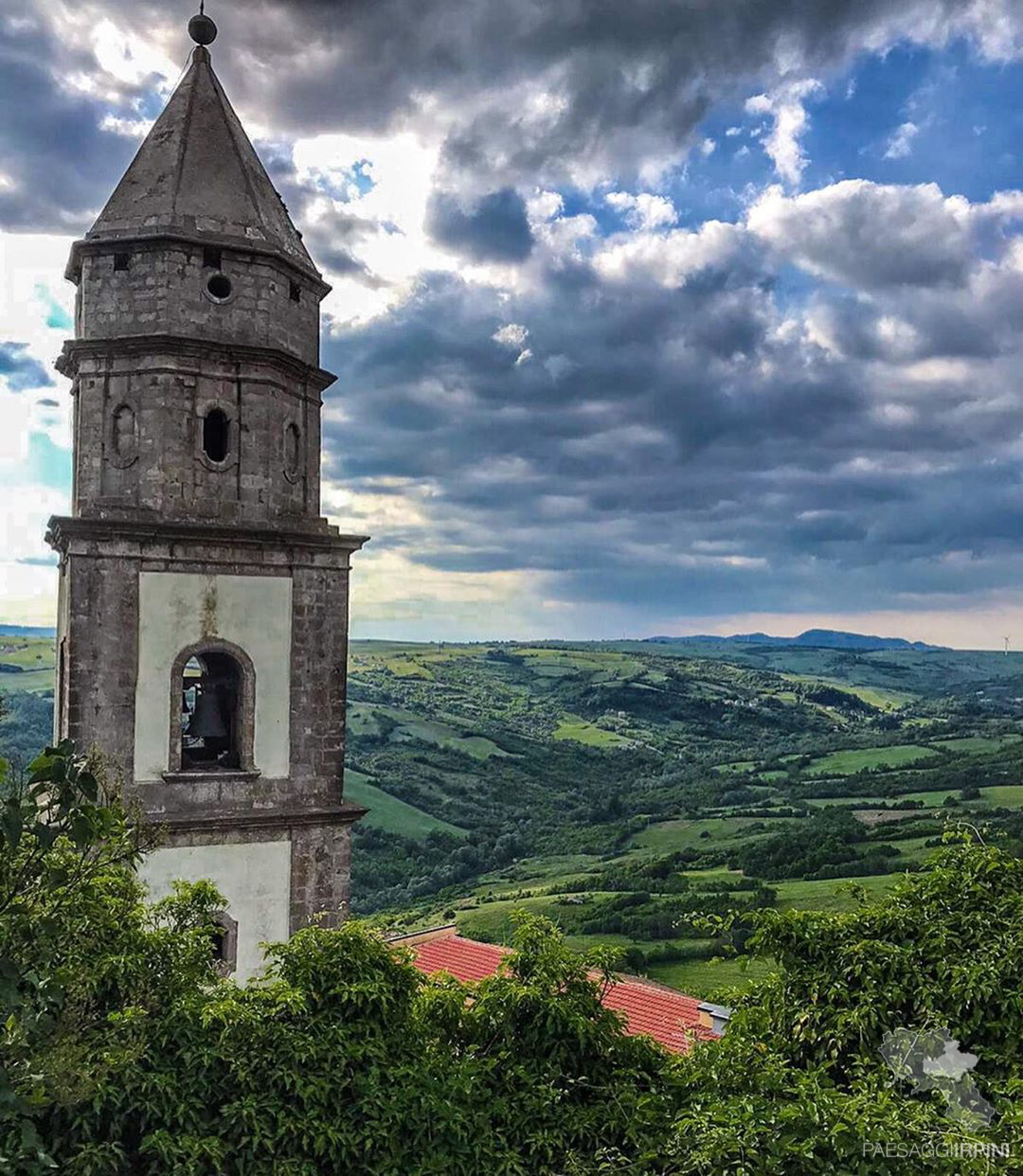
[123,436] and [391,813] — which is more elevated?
[123,436]

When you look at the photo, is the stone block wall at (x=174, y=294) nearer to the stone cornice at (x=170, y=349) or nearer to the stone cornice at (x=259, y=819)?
the stone cornice at (x=170, y=349)

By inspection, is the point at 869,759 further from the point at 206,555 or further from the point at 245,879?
the point at 206,555

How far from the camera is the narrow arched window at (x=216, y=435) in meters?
11.3

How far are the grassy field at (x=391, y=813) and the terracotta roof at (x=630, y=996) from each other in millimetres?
45445

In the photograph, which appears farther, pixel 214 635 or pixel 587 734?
pixel 587 734

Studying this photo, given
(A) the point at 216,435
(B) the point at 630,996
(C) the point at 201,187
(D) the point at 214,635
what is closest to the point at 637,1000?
(B) the point at 630,996

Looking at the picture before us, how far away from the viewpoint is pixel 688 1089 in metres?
6.61

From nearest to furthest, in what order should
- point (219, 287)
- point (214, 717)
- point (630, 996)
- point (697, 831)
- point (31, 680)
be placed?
point (219, 287), point (214, 717), point (630, 996), point (697, 831), point (31, 680)

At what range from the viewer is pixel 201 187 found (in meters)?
11.4

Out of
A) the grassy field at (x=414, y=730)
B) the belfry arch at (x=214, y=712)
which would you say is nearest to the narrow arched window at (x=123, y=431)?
the belfry arch at (x=214, y=712)

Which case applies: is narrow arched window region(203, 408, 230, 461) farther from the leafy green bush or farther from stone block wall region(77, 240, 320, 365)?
the leafy green bush

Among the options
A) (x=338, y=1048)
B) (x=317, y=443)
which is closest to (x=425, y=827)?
(x=317, y=443)

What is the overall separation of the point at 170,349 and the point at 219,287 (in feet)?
3.25

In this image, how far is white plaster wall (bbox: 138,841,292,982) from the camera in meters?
10.5
